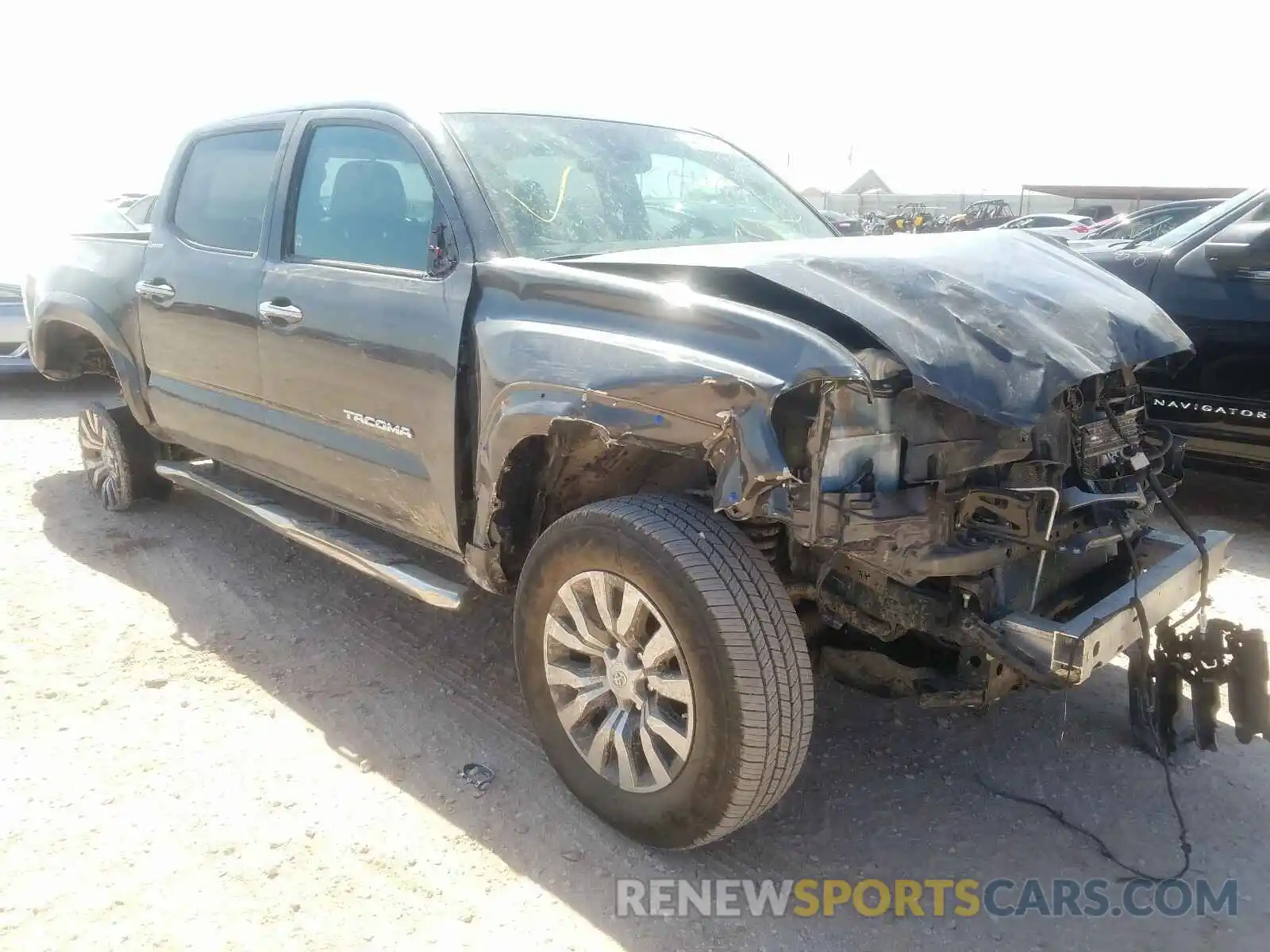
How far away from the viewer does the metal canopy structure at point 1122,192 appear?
40844 millimetres

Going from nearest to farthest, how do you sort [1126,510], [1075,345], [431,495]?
[1075,345] < [1126,510] < [431,495]

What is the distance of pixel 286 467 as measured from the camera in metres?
3.78

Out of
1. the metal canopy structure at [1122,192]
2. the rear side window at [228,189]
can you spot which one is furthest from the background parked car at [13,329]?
the metal canopy structure at [1122,192]

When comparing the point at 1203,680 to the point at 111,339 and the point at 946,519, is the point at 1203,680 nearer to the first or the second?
the point at 946,519

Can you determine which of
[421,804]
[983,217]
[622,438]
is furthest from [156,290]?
[983,217]

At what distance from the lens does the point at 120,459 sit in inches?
204

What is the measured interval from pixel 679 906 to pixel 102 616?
2.82 meters

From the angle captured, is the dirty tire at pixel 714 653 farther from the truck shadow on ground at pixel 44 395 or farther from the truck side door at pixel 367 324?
the truck shadow on ground at pixel 44 395

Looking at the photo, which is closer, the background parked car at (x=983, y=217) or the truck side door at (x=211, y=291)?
the truck side door at (x=211, y=291)

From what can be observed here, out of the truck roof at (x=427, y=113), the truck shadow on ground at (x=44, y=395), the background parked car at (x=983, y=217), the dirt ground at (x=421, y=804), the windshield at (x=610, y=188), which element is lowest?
the truck shadow on ground at (x=44, y=395)

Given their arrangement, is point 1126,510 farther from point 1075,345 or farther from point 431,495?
point 431,495

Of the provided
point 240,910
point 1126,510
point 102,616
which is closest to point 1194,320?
point 1126,510

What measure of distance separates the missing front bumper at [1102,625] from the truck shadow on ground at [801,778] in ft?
2.03

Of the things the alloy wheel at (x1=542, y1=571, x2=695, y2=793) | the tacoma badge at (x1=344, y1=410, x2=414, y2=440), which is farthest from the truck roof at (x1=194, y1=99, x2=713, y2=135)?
the alloy wheel at (x1=542, y1=571, x2=695, y2=793)
